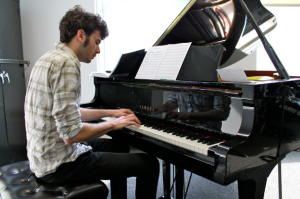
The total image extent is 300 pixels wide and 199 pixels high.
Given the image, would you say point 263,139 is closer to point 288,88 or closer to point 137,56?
point 288,88

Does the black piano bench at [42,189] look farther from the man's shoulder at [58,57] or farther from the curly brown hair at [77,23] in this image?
the curly brown hair at [77,23]

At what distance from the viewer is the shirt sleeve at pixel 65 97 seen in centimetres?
107

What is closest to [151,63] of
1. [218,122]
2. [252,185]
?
[218,122]

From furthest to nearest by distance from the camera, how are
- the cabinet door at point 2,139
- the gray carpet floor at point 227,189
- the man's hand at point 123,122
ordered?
the cabinet door at point 2,139, the gray carpet floor at point 227,189, the man's hand at point 123,122

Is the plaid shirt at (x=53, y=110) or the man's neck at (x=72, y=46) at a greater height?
the man's neck at (x=72, y=46)

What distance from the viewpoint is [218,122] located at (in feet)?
3.98

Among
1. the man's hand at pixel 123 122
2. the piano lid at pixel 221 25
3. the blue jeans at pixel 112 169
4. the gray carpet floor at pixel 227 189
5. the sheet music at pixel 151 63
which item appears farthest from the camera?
the gray carpet floor at pixel 227 189

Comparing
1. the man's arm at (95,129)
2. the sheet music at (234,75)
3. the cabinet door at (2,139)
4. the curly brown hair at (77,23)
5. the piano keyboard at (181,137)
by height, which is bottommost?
the cabinet door at (2,139)


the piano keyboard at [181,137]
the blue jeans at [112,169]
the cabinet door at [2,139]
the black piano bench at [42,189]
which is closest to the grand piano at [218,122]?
the piano keyboard at [181,137]

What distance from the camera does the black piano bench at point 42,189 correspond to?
1.10 metres

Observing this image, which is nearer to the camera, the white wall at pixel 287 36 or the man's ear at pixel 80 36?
the man's ear at pixel 80 36

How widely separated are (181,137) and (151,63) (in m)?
0.70

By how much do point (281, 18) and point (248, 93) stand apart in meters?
3.08

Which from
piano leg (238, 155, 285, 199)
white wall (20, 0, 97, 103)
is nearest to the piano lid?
piano leg (238, 155, 285, 199)
